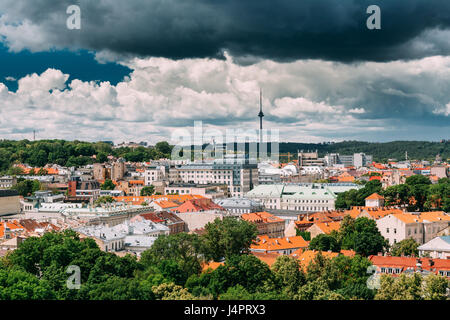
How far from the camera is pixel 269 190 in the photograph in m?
87.6

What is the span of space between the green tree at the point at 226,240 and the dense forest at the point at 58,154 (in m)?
85.7

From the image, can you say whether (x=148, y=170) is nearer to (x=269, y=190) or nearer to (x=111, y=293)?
(x=269, y=190)

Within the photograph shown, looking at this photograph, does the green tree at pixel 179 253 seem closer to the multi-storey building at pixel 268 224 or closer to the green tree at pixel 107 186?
the multi-storey building at pixel 268 224

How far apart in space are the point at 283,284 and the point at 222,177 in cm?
6819

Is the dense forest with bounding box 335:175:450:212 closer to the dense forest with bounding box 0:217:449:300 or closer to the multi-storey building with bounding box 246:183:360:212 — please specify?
the multi-storey building with bounding box 246:183:360:212

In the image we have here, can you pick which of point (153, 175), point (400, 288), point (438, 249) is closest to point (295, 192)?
point (153, 175)

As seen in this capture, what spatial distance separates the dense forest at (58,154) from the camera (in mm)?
128625

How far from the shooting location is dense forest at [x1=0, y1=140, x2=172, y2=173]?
129 meters

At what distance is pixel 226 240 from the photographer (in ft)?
132

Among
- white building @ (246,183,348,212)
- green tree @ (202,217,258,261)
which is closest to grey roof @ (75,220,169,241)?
green tree @ (202,217,258,261)

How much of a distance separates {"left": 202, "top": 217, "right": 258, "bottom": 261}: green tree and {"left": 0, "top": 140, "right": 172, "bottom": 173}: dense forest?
281ft

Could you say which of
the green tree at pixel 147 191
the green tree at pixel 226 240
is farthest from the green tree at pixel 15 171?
the green tree at pixel 226 240

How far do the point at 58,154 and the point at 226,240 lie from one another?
9821 centimetres
